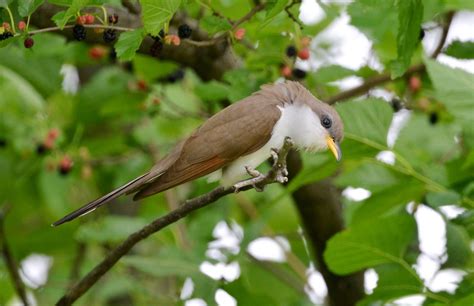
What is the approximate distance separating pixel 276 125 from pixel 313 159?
0.64 meters

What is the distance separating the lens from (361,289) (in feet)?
17.9

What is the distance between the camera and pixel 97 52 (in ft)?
18.7

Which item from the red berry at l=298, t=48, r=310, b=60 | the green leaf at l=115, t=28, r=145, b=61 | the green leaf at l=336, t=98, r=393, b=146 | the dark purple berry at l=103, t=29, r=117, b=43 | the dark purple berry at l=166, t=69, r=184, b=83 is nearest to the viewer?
the green leaf at l=115, t=28, r=145, b=61

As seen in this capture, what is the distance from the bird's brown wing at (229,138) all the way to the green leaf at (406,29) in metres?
0.52

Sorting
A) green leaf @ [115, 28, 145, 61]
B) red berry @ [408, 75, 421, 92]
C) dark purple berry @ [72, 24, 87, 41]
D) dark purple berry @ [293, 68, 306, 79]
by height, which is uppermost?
green leaf @ [115, 28, 145, 61]

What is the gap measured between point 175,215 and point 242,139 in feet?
1.67

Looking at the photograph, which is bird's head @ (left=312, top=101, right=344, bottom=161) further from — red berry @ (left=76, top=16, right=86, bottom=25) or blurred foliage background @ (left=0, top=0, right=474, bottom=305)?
red berry @ (left=76, top=16, right=86, bottom=25)

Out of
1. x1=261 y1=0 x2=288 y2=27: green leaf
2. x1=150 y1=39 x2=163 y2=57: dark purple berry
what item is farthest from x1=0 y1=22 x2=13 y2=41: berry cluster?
x1=261 y1=0 x2=288 y2=27: green leaf

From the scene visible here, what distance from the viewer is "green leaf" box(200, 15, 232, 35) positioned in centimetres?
406

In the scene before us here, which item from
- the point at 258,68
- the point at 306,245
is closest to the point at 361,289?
the point at 306,245

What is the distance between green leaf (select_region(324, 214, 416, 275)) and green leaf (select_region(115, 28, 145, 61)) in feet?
4.16

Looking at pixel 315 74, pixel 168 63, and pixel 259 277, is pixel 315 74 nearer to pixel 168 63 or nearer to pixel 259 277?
pixel 168 63

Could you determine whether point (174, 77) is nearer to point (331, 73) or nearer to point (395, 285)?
point (331, 73)

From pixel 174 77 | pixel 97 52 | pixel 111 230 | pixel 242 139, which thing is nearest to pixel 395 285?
pixel 242 139
